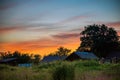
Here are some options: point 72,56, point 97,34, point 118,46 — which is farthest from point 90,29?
→ point 72,56

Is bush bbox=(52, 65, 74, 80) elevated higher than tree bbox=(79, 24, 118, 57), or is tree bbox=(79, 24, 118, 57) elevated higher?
tree bbox=(79, 24, 118, 57)

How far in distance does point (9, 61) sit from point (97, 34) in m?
9.66

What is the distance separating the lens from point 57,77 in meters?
5.75

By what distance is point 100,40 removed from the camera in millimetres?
21562

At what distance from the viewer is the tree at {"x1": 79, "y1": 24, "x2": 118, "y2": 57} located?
21.3 meters

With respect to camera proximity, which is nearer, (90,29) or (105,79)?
(105,79)

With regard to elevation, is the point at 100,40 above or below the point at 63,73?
above

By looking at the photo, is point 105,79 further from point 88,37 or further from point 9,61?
point 88,37

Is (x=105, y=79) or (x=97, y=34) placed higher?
(x=97, y=34)

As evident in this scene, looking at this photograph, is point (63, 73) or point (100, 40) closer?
point (63, 73)

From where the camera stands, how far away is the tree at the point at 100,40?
21281mm

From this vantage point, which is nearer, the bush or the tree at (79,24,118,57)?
the bush

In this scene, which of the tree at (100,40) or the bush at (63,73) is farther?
the tree at (100,40)

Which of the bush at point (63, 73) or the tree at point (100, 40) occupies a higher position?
the tree at point (100, 40)
